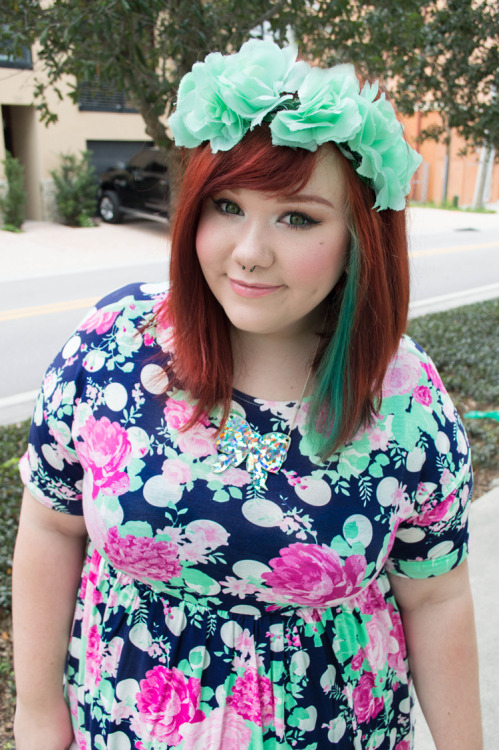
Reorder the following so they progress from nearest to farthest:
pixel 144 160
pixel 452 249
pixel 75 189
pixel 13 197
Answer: pixel 13 197 < pixel 144 160 < pixel 452 249 < pixel 75 189

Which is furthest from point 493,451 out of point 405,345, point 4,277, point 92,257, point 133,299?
point 92,257

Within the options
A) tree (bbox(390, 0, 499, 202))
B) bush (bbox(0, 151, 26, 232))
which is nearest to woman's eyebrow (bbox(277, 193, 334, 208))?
tree (bbox(390, 0, 499, 202))

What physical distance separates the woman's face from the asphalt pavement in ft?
1.06

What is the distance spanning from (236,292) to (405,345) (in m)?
0.41

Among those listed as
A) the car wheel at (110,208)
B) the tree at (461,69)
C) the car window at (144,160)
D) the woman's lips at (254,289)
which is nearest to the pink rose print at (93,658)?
the woman's lips at (254,289)

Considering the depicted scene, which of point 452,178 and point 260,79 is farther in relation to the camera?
point 452,178

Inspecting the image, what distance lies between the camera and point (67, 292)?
9.19 meters

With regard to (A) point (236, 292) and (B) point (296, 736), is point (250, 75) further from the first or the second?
(B) point (296, 736)

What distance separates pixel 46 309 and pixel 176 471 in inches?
294

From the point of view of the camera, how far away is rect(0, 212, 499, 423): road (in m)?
6.25

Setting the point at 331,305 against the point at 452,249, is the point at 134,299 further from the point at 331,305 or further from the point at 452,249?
the point at 452,249

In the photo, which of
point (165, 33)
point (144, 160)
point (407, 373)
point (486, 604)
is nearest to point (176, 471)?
point (407, 373)

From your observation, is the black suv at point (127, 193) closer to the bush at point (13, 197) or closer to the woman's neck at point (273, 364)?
→ the bush at point (13, 197)

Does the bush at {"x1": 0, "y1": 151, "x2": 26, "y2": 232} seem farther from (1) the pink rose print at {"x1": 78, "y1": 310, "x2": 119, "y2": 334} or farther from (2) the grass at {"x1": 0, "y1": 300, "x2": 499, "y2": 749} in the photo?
(1) the pink rose print at {"x1": 78, "y1": 310, "x2": 119, "y2": 334}
